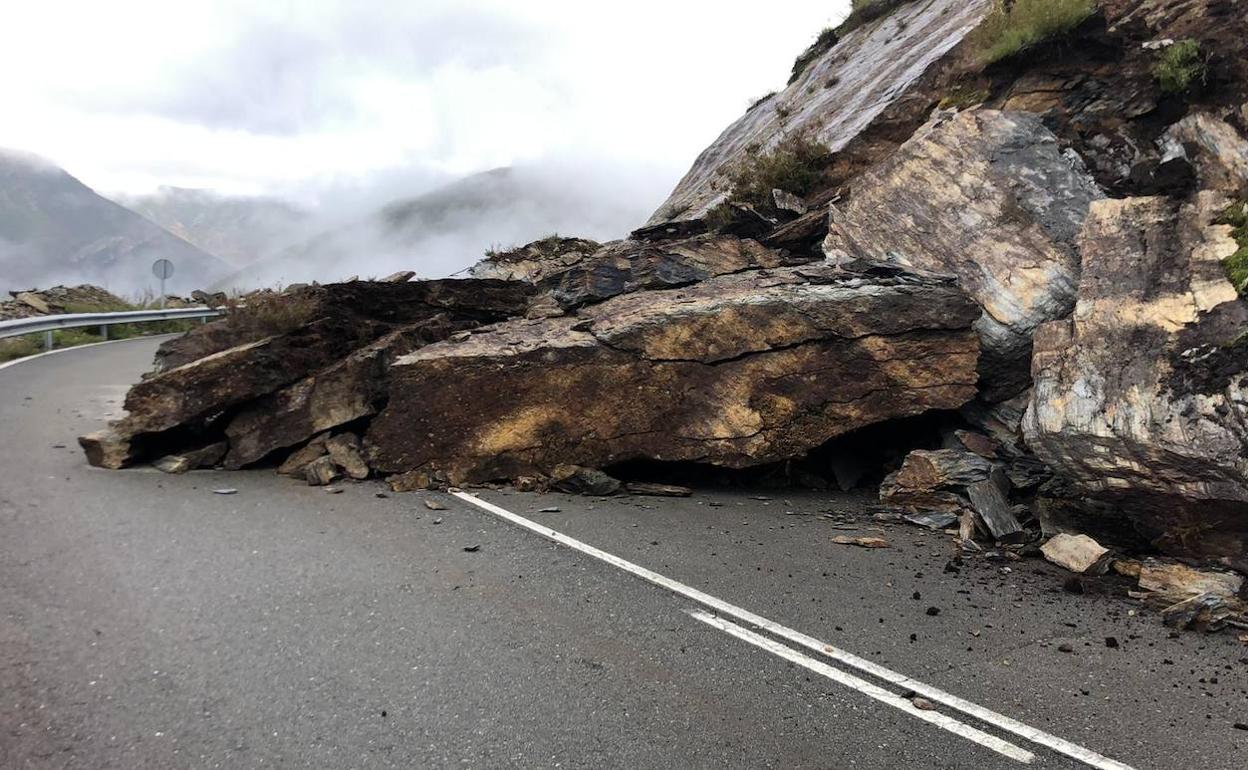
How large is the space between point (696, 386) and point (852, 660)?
14.2 feet

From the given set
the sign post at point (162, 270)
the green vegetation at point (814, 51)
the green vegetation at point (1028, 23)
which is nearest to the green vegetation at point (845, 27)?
the green vegetation at point (814, 51)

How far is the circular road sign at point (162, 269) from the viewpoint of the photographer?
1010 inches

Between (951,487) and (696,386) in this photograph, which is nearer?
(951,487)

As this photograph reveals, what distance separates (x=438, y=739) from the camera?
3.34 meters

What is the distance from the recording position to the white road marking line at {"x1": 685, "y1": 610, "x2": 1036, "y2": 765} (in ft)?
11.1

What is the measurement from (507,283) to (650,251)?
2.13 meters

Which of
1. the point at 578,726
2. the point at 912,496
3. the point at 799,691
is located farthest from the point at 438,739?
the point at 912,496

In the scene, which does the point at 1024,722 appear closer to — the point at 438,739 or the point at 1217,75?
the point at 438,739

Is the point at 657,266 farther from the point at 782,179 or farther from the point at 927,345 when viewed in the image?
the point at 927,345

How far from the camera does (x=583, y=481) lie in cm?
785

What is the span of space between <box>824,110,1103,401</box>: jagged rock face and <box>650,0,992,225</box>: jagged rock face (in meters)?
2.38

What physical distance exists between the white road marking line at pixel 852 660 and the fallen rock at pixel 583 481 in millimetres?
1328

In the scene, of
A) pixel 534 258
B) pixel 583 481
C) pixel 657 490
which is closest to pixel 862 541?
pixel 657 490

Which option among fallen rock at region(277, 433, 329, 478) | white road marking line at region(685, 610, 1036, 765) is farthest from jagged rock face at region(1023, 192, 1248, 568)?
fallen rock at region(277, 433, 329, 478)
